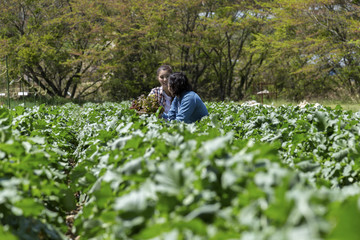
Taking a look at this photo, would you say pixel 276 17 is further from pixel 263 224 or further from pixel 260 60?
pixel 263 224

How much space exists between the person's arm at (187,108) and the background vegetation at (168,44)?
1577cm

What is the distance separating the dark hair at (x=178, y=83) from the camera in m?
5.88

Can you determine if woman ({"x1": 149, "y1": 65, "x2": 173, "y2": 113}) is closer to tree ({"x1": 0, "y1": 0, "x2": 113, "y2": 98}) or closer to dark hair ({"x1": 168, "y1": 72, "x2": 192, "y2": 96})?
dark hair ({"x1": 168, "y1": 72, "x2": 192, "y2": 96})

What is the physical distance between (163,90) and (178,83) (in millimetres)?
1175

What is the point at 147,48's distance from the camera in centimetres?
2631

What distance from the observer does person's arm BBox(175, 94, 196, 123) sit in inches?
225

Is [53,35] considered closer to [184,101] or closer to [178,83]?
[178,83]

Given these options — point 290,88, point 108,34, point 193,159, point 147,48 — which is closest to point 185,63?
point 147,48

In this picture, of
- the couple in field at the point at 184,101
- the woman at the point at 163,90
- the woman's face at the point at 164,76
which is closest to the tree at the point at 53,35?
the woman at the point at 163,90

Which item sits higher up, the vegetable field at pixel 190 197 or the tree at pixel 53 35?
the vegetable field at pixel 190 197

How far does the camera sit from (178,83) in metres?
5.89

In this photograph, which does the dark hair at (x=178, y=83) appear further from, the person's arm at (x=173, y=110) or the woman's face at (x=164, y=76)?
the woman's face at (x=164, y=76)

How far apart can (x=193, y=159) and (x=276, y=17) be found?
22021 mm

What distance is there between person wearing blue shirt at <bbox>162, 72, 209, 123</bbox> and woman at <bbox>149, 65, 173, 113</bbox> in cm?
83
